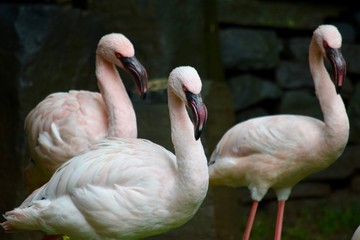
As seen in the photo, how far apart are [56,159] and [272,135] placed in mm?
1457

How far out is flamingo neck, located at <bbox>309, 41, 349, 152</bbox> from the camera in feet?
20.8

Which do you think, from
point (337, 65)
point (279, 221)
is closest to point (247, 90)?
point (279, 221)

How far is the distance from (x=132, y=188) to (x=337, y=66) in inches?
73.1

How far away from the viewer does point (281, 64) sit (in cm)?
934

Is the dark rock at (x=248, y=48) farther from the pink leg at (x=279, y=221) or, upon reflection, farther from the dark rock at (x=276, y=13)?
the pink leg at (x=279, y=221)

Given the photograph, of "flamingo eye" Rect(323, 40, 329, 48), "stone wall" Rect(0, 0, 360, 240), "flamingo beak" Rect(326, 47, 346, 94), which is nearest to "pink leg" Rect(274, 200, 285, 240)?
"stone wall" Rect(0, 0, 360, 240)

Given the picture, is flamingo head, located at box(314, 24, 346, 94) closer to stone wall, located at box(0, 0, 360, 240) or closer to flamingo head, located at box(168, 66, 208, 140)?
stone wall, located at box(0, 0, 360, 240)

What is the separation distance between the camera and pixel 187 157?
5258 millimetres

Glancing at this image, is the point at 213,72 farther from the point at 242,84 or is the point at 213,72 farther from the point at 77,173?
the point at 77,173

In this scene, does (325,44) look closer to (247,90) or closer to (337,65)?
(337,65)

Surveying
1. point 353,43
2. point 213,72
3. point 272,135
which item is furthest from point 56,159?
point 353,43

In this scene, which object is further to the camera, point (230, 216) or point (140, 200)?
point (230, 216)

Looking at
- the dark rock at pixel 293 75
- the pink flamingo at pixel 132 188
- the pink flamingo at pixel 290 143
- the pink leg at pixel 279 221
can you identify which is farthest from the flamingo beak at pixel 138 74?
the dark rock at pixel 293 75

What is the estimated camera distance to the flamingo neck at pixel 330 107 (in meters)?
6.33
